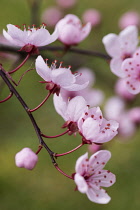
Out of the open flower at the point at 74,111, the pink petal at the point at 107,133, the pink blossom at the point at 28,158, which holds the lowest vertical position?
the pink petal at the point at 107,133

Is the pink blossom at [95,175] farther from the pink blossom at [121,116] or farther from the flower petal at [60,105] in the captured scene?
the pink blossom at [121,116]

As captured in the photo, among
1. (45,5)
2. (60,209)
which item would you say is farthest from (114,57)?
(45,5)

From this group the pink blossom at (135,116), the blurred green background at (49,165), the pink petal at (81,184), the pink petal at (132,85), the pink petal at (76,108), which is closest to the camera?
the pink petal at (81,184)

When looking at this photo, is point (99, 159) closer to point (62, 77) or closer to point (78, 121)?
point (78, 121)

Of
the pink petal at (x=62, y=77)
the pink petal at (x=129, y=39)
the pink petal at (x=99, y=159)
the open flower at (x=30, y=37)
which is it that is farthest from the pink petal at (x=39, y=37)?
the pink petal at (x=129, y=39)

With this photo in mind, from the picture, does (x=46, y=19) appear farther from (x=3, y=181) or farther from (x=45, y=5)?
(x=45, y=5)
